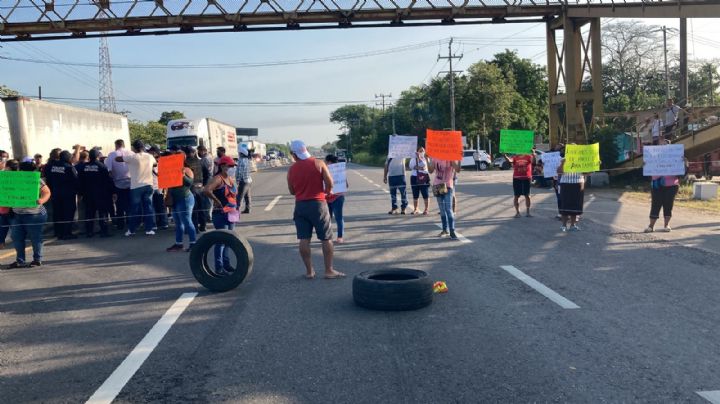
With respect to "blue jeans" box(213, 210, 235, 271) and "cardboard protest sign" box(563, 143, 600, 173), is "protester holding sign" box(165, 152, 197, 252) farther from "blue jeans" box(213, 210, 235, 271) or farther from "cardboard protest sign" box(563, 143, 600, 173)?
"cardboard protest sign" box(563, 143, 600, 173)

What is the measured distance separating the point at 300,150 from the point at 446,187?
13.0 feet

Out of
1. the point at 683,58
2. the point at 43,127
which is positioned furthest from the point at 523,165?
the point at 683,58

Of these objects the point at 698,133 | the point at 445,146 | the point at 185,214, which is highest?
the point at 698,133

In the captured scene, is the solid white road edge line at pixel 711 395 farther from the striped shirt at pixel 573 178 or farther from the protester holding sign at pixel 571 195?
the striped shirt at pixel 573 178

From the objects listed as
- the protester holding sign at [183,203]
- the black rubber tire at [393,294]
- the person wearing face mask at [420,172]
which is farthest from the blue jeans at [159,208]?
the black rubber tire at [393,294]

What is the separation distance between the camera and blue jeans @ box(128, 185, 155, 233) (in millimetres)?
12664

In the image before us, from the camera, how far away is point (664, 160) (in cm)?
1127

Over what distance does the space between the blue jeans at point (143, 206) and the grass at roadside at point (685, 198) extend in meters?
13.7

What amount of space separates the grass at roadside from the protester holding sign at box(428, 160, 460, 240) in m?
8.30

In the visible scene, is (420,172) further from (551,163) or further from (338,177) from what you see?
(338,177)

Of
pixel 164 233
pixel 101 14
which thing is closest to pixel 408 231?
pixel 164 233

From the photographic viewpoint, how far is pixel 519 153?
13562 millimetres

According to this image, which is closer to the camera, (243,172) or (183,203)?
(183,203)

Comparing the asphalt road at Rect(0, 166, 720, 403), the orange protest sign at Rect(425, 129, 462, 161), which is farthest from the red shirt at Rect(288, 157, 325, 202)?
the orange protest sign at Rect(425, 129, 462, 161)
